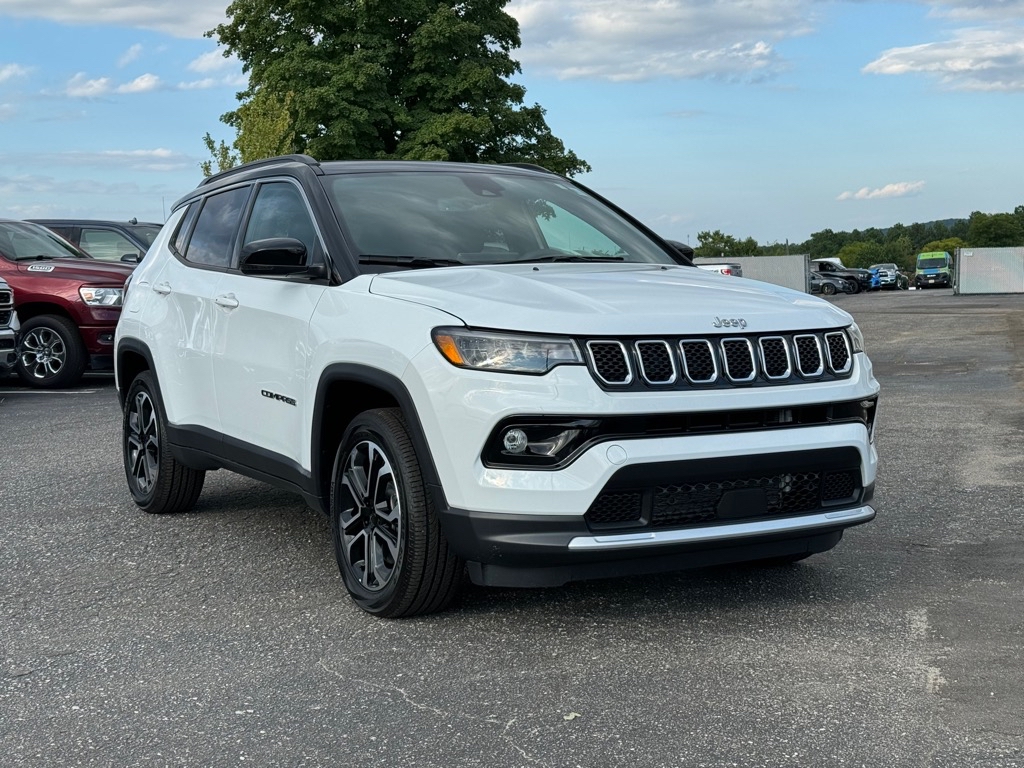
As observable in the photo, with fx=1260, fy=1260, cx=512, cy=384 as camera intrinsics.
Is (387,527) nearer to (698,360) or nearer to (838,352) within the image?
(698,360)

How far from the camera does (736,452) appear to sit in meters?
4.20

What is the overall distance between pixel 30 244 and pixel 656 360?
39.5 ft

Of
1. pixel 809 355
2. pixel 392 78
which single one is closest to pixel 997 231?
pixel 392 78

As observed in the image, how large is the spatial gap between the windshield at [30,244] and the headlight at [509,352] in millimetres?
11299

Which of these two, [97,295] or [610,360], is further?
[97,295]

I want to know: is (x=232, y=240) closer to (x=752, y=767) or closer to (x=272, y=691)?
(x=272, y=691)

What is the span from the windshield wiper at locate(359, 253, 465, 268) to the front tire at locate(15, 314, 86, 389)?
960cm

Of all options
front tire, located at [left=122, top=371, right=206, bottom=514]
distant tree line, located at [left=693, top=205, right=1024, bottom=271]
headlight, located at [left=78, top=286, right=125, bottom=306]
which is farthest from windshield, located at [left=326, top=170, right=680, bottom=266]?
distant tree line, located at [left=693, top=205, right=1024, bottom=271]

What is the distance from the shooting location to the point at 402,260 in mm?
5059

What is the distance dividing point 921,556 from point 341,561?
2.55 meters

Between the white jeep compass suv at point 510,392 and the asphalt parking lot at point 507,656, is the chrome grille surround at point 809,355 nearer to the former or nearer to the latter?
the white jeep compass suv at point 510,392

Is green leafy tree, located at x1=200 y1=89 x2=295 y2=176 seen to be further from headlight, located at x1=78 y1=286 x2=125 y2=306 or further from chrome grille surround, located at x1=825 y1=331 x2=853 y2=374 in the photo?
chrome grille surround, located at x1=825 y1=331 x2=853 y2=374

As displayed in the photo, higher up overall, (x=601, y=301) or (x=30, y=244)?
(x=30, y=244)

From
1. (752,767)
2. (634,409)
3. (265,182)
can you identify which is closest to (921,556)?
(634,409)
